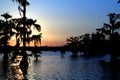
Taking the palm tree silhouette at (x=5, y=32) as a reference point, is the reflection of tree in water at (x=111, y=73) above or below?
below

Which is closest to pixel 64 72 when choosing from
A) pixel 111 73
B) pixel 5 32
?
pixel 111 73

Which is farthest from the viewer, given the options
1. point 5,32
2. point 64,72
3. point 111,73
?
point 5,32

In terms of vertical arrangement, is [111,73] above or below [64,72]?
below

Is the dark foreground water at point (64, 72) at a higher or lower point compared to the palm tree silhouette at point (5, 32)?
lower

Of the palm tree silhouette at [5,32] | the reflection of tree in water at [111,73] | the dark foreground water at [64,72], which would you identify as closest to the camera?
the dark foreground water at [64,72]

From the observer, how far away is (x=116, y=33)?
3056 inches

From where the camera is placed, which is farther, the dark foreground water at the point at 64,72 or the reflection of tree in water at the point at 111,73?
the reflection of tree in water at the point at 111,73

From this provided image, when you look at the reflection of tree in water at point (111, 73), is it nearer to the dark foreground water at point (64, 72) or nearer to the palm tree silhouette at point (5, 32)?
the dark foreground water at point (64, 72)

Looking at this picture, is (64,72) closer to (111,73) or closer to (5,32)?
(111,73)

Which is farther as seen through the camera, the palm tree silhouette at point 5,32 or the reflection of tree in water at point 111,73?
the palm tree silhouette at point 5,32

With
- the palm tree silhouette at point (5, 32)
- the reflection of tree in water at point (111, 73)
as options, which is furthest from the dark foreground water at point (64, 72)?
the palm tree silhouette at point (5, 32)

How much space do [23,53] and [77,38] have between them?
5305 inches

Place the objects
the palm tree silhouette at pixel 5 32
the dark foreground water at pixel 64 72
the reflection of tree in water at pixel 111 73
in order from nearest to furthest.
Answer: the dark foreground water at pixel 64 72
the reflection of tree in water at pixel 111 73
the palm tree silhouette at pixel 5 32

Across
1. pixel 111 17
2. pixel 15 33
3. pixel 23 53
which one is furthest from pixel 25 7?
pixel 111 17
